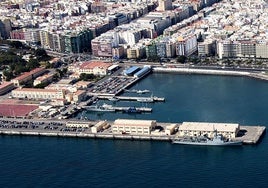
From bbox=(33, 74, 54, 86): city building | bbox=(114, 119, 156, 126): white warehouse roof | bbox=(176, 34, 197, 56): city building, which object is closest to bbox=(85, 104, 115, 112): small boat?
bbox=(114, 119, 156, 126): white warehouse roof

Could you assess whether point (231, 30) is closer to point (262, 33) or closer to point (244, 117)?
point (262, 33)

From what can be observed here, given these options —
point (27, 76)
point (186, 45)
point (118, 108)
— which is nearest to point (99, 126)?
point (118, 108)

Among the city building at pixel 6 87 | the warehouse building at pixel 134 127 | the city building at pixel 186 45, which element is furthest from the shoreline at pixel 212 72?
the warehouse building at pixel 134 127

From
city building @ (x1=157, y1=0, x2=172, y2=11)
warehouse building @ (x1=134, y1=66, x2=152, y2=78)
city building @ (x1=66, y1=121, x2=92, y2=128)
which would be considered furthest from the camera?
city building @ (x1=157, y1=0, x2=172, y2=11)

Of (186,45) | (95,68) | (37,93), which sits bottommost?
(37,93)

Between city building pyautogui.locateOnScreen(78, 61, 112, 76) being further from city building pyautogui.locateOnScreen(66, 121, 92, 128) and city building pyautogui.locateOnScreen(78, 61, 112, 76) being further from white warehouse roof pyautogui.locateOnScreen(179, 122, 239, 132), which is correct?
white warehouse roof pyautogui.locateOnScreen(179, 122, 239, 132)

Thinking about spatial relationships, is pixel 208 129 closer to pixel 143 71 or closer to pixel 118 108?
pixel 118 108
